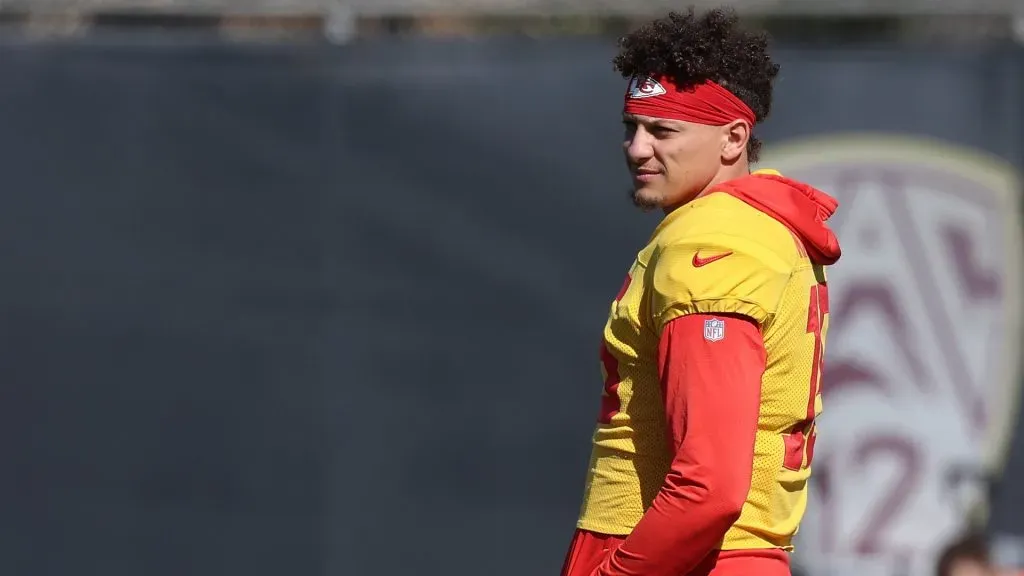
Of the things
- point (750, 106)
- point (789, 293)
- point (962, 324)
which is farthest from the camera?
point (962, 324)

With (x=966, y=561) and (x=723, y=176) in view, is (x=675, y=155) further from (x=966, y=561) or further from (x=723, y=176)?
(x=966, y=561)

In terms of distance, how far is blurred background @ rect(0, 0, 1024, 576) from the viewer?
4590 millimetres

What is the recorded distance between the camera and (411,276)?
473 cm

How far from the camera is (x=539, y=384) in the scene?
4715mm

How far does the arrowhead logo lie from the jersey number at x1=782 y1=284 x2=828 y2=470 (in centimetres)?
38

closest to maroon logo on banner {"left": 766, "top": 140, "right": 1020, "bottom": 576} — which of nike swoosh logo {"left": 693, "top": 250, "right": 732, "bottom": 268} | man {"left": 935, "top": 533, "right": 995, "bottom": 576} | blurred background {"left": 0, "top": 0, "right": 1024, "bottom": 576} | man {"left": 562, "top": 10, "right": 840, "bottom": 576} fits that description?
blurred background {"left": 0, "top": 0, "right": 1024, "bottom": 576}

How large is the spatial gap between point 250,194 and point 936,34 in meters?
2.34

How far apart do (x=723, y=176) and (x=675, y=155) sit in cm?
9

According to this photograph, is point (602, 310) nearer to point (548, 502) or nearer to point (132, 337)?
point (548, 502)

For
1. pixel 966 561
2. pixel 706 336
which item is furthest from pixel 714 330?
pixel 966 561

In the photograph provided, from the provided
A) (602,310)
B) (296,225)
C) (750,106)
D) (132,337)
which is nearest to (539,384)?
(602,310)

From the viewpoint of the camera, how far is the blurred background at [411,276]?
459 cm

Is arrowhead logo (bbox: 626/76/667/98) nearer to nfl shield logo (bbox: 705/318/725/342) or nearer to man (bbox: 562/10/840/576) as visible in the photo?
man (bbox: 562/10/840/576)

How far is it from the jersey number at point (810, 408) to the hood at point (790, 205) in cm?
6
